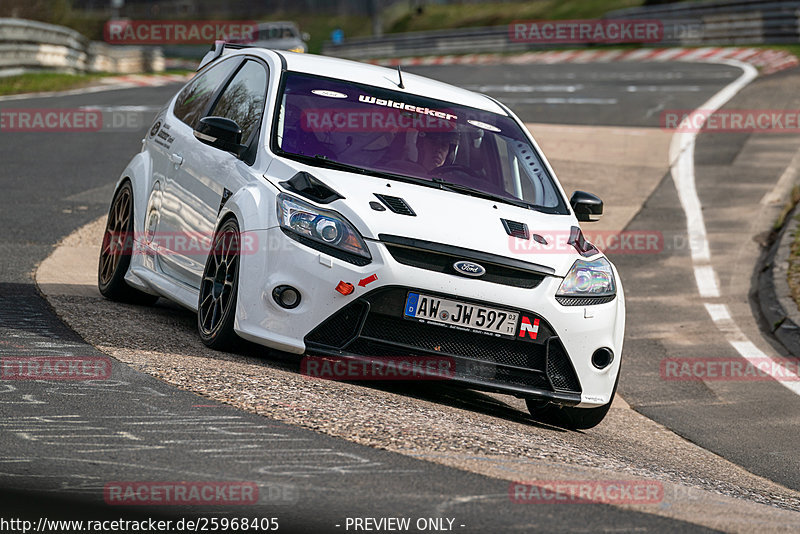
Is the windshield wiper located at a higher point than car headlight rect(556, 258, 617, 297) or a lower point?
higher

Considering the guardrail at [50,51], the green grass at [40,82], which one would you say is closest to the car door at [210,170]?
the green grass at [40,82]

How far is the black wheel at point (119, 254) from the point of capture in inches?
311

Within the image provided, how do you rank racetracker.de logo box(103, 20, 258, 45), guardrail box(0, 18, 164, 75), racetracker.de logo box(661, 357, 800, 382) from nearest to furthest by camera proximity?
racetracker.de logo box(661, 357, 800, 382), guardrail box(0, 18, 164, 75), racetracker.de logo box(103, 20, 258, 45)

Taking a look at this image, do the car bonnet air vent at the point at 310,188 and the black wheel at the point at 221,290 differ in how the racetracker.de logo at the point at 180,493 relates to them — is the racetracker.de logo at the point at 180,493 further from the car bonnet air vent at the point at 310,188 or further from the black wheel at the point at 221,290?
the car bonnet air vent at the point at 310,188

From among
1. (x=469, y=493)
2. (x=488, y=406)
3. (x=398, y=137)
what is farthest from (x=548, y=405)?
(x=469, y=493)

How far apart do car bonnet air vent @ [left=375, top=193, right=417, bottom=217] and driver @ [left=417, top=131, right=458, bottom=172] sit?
77 cm

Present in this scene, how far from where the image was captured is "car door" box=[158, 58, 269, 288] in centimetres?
683

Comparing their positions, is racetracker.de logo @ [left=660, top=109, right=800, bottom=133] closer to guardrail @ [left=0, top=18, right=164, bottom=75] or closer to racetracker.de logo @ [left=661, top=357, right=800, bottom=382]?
racetracker.de logo @ [left=661, top=357, right=800, bottom=382]

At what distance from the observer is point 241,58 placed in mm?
7902

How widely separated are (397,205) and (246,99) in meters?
1.64

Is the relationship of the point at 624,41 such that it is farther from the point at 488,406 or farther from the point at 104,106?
the point at 488,406

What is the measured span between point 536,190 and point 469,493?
3423mm

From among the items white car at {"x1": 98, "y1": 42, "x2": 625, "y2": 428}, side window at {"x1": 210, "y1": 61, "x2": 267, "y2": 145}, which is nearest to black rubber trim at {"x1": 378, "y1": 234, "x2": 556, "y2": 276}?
white car at {"x1": 98, "y1": 42, "x2": 625, "y2": 428}

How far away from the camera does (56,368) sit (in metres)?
5.68
